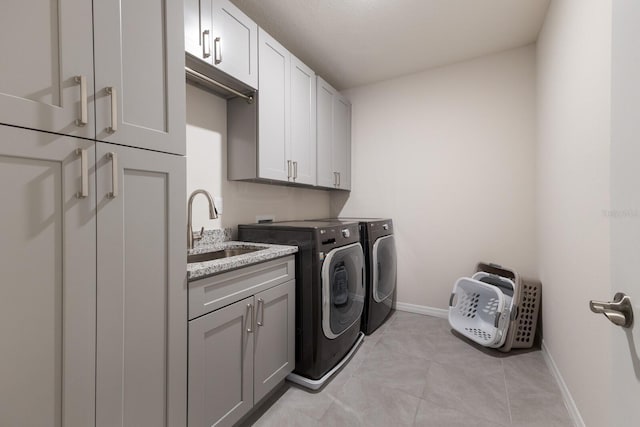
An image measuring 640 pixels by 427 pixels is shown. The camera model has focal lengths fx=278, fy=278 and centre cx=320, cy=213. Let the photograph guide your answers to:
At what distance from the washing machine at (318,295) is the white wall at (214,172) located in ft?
0.79

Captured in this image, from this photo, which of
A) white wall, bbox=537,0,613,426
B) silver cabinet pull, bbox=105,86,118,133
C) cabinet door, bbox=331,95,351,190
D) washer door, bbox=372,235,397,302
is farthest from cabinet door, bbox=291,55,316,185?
white wall, bbox=537,0,613,426

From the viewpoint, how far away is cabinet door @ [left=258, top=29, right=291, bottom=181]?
75.1 inches

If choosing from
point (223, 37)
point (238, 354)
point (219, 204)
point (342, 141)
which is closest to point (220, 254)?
point (219, 204)

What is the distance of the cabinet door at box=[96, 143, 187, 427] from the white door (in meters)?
1.27

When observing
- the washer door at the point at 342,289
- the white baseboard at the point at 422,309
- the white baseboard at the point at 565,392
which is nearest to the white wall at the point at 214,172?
the washer door at the point at 342,289

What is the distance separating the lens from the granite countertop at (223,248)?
3.85 ft

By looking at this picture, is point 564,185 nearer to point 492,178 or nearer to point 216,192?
point 492,178

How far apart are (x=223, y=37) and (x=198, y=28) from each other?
17cm

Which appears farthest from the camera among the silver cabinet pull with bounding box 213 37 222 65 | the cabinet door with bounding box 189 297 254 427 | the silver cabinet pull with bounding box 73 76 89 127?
the silver cabinet pull with bounding box 213 37 222 65

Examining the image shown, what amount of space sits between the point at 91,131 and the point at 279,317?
123cm

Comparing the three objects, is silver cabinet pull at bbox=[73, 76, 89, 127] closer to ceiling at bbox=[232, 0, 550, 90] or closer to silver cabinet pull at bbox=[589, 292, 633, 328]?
silver cabinet pull at bbox=[589, 292, 633, 328]

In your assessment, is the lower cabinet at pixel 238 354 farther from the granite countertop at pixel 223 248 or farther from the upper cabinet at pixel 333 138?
the upper cabinet at pixel 333 138

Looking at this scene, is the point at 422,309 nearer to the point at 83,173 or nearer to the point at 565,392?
the point at 565,392

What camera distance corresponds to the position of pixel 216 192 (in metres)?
1.96
